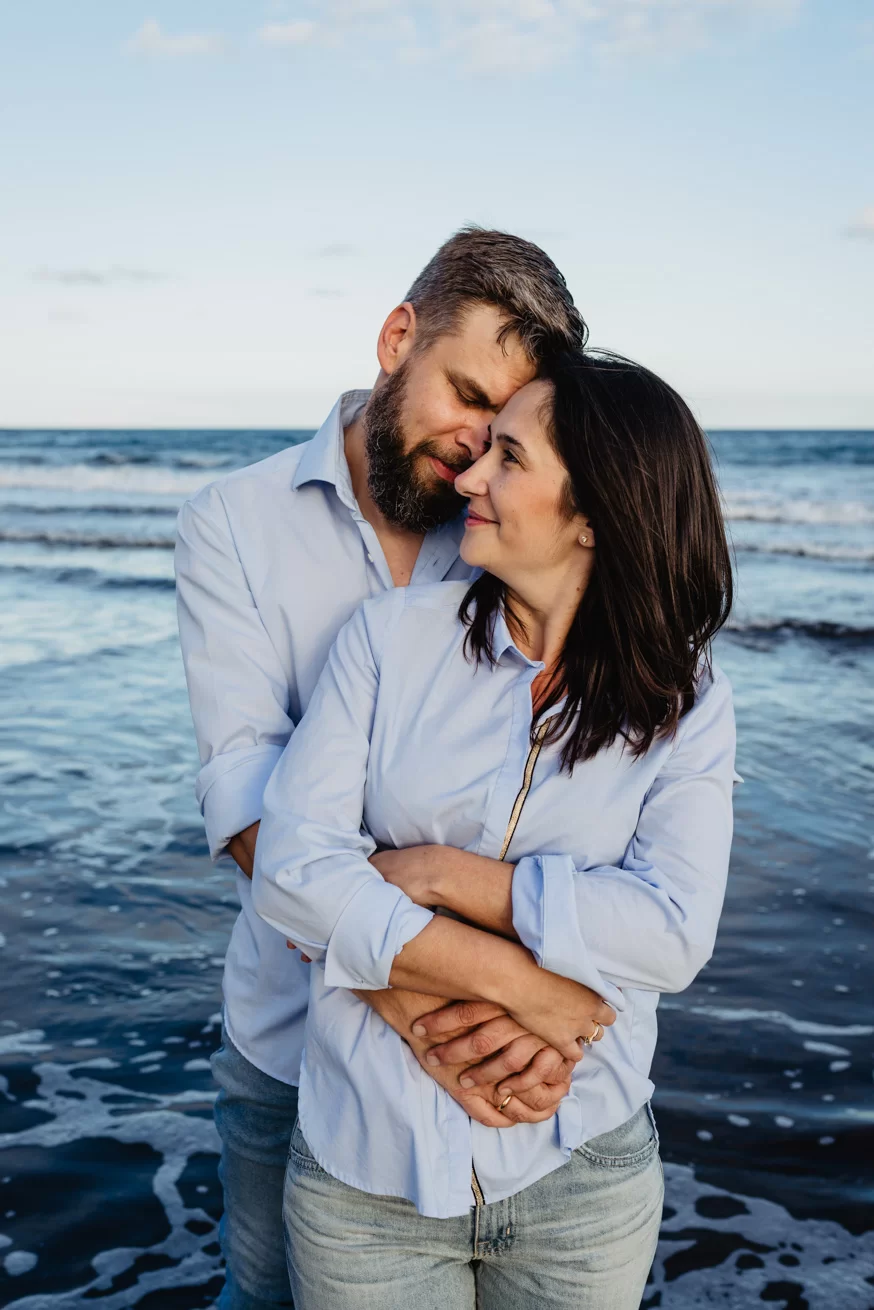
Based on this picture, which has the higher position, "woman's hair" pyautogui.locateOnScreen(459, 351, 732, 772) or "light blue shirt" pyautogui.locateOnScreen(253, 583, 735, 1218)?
"woman's hair" pyautogui.locateOnScreen(459, 351, 732, 772)

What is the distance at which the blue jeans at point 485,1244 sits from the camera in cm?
175

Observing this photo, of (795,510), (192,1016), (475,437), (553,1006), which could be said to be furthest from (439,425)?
(795,510)

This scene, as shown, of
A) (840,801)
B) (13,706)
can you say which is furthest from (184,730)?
(840,801)

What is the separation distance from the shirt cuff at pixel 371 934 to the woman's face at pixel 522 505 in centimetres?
58

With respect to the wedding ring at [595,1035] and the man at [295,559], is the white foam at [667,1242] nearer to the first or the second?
the man at [295,559]

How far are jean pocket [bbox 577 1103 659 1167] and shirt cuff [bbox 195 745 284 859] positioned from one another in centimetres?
77

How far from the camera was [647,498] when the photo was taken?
71.6 inches

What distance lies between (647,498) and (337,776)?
0.66 metres

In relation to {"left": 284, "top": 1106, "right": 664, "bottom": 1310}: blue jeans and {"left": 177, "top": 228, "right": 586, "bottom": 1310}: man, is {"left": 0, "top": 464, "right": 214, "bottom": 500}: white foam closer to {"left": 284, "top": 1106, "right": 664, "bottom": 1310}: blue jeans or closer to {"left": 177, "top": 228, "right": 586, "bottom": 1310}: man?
{"left": 177, "top": 228, "right": 586, "bottom": 1310}: man

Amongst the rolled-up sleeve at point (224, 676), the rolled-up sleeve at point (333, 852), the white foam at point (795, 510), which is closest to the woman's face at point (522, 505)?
the rolled-up sleeve at point (333, 852)

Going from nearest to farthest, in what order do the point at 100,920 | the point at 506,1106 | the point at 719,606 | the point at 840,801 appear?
1. the point at 506,1106
2. the point at 719,606
3. the point at 100,920
4. the point at 840,801

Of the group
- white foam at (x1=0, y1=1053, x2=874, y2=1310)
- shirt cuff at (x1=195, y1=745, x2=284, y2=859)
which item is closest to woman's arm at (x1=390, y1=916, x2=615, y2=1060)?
shirt cuff at (x1=195, y1=745, x2=284, y2=859)

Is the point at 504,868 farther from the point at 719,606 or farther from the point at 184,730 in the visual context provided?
the point at 184,730

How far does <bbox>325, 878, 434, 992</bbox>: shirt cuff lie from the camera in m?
1.66
